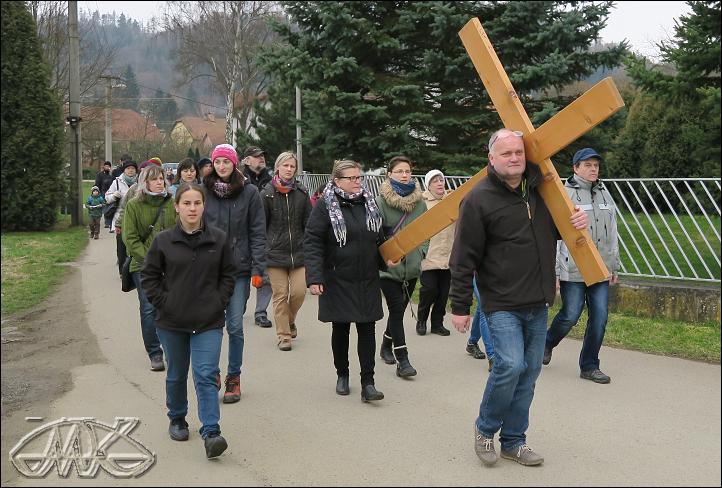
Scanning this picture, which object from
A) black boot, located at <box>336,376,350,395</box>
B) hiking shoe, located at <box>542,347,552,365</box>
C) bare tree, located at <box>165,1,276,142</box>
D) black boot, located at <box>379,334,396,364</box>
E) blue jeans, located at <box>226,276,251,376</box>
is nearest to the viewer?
blue jeans, located at <box>226,276,251,376</box>

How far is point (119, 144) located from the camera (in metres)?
58.1

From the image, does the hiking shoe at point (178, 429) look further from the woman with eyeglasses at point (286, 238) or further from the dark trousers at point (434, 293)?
the dark trousers at point (434, 293)

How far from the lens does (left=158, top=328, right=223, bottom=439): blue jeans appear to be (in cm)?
437

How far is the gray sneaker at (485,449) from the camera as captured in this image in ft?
13.5

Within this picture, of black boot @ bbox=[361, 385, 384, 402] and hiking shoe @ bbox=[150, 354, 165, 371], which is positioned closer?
black boot @ bbox=[361, 385, 384, 402]

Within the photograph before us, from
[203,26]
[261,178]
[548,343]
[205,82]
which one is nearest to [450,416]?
[548,343]

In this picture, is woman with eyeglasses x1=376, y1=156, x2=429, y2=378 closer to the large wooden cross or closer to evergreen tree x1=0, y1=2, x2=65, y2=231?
the large wooden cross

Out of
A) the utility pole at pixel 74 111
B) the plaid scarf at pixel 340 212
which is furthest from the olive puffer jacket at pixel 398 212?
the utility pole at pixel 74 111

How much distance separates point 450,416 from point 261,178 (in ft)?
14.6

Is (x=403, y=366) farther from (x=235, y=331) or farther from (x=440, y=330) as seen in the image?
(x=440, y=330)

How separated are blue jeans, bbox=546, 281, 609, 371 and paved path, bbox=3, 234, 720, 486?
249 millimetres

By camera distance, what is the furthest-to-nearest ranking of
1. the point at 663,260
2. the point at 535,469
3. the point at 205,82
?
the point at 205,82
the point at 663,260
the point at 535,469

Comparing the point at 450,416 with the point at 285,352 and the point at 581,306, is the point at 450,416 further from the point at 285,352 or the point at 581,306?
the point at 285,352

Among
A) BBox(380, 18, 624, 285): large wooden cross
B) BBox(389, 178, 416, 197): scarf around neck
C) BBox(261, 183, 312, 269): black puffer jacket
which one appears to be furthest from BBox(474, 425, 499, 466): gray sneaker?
BBox(261, 183, 312, 269): black puffer jacket
